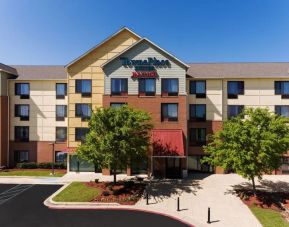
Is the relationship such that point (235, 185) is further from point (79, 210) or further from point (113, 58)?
point (113, 58)

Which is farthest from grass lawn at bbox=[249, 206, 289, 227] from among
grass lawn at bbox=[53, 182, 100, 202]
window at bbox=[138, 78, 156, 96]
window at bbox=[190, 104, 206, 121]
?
window at bbox=[138, 78, 156, 96]

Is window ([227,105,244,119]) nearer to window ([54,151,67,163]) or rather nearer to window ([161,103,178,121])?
window ([161,103,178,121])

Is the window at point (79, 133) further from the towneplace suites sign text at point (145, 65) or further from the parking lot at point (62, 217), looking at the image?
the parking lot at point (62, 217)

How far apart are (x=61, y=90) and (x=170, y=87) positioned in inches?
697

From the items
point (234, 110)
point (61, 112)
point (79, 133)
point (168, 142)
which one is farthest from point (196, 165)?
point (61, 112)

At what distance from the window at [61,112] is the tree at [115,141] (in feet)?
49.0

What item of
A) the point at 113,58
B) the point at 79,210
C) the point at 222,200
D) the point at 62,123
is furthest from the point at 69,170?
the point at 222,200

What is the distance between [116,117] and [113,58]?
10.7 meters

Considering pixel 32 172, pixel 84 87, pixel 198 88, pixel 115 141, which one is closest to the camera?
pixel 115 141

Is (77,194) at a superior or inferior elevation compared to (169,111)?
inferior

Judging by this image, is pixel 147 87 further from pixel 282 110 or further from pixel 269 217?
pixel 269 217

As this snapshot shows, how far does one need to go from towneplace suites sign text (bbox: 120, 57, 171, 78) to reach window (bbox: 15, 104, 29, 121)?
714 inches

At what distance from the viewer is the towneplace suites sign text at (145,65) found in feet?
113

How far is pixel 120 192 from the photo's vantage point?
2723cm
